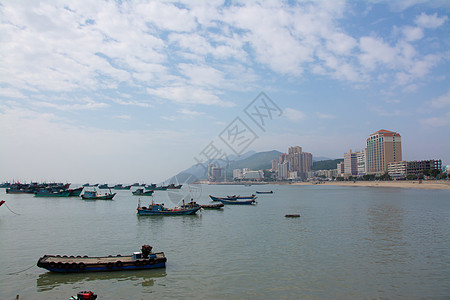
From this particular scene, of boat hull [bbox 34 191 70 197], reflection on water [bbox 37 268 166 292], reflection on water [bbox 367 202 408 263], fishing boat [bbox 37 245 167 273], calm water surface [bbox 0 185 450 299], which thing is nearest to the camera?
calm water surface [bbox 0 185 450 299]

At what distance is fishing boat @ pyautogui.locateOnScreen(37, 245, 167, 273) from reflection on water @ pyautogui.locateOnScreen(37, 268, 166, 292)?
22 cm

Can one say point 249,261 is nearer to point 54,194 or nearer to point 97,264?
point 97,264

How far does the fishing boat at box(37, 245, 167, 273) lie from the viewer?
15.6m

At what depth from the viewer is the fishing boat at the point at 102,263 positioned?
615 inches

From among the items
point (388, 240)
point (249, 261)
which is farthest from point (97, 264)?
point (388, 240)

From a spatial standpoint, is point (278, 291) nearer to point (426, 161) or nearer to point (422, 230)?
point (422, 230)

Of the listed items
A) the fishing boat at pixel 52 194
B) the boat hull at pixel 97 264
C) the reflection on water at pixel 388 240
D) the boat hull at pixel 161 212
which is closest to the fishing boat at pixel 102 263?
the boat hull at pixel 97 264

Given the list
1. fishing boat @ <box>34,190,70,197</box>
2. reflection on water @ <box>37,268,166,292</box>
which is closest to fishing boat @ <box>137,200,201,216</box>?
reflection on water @ <box>37,268,166,292</box>

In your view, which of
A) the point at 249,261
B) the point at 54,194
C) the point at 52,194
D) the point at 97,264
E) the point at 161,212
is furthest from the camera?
the point at 54,194

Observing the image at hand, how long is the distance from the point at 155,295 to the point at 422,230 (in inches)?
945

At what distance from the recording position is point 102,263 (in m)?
15.8

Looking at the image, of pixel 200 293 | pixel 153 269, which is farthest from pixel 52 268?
pixel 200 293

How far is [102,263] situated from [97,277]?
0.77 metres

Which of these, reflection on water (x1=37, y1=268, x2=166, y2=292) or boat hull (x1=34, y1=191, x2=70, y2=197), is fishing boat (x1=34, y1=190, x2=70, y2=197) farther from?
reflection on water (x1=37, y1=268, x2=166, y2=292)
